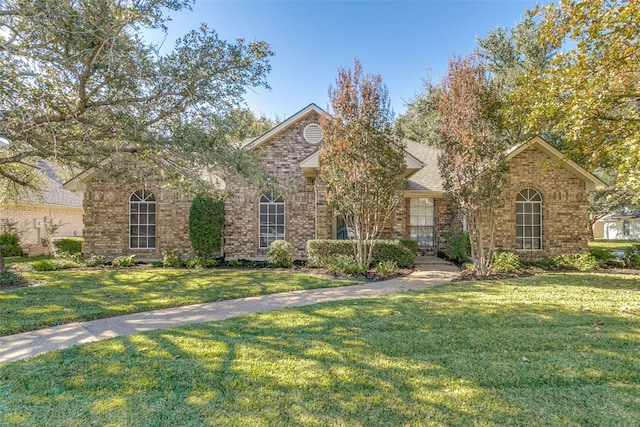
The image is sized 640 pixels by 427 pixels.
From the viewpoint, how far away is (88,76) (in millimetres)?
6969

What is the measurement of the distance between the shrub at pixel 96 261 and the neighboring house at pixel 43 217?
19.8 ft

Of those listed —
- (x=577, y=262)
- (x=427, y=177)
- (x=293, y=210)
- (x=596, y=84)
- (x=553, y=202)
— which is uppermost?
(x=596, y=84)

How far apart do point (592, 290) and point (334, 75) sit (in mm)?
9196

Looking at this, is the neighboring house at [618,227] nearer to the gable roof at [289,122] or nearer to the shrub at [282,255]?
the gable roof at [289,122]

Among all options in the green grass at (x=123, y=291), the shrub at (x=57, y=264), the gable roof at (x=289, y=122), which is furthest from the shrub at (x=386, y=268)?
the shrub at (x=57, y=264)

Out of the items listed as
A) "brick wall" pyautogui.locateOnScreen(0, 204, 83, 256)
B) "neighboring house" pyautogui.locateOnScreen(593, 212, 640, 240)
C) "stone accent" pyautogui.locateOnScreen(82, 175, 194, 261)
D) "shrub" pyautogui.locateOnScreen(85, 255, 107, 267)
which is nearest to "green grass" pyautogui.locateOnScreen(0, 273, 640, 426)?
"stone accent" pyautogui.locateOnScreen(82, 175, 194, 261)

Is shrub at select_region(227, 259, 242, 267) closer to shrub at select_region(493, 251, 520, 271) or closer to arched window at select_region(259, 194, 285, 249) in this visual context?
arched window at select_region(259, 194, 285, 249)

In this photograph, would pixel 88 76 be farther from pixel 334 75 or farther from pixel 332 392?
pixel 332 392

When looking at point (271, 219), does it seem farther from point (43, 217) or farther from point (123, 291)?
point (43, 217)

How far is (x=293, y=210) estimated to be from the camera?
13.7 meters

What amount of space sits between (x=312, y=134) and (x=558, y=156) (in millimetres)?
9190

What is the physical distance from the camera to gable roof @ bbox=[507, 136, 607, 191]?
12.3 metres

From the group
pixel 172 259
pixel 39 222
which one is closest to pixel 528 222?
pixel 172 259

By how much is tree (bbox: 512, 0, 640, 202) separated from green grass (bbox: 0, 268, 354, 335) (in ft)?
24.2
